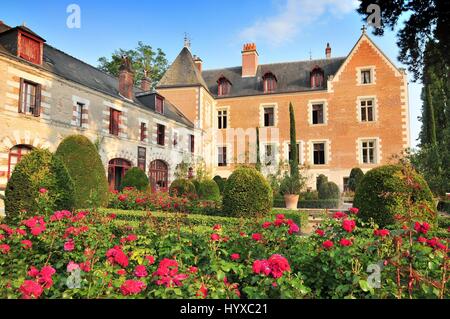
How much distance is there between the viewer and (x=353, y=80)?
2391 centimetres

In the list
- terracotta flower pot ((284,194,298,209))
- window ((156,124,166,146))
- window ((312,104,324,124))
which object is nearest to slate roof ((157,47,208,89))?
window ((156,124,166,146))

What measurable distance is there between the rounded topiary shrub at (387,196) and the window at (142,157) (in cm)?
1410

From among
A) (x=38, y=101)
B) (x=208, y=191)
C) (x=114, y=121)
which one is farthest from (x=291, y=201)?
(x=38, y=101)

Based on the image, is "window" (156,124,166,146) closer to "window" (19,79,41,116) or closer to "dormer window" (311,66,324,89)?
"window" (19,79,41,116)

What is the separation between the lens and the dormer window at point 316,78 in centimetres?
2495

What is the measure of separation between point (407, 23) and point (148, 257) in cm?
887

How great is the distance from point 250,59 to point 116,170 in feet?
53.2

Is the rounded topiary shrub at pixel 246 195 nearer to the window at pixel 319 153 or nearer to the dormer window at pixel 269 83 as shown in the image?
the window at pixel 319 153

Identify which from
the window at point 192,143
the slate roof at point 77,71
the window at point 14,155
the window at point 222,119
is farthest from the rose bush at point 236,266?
the window at point 222,119

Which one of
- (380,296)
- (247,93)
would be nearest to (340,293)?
(380,296)

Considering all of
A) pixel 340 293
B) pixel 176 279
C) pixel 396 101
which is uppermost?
pixel 396 101

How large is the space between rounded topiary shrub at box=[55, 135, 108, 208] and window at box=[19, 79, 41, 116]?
13.8ft

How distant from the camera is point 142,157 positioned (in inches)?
744
